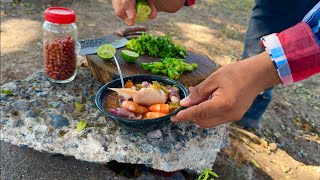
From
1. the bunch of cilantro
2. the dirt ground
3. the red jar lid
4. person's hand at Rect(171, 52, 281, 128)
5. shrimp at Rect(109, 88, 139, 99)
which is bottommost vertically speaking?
the dirt ground

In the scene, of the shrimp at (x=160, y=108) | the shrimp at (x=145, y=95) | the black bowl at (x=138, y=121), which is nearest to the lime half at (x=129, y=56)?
the black bowl at (x=138, y=121)

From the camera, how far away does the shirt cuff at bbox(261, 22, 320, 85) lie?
4.91ft

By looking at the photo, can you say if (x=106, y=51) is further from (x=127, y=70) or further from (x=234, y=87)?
(x=234, y=87)

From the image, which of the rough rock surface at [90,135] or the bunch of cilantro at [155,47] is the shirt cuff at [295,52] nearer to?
the rough rock surface at [90,135]

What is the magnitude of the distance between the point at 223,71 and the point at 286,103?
2.38 metres

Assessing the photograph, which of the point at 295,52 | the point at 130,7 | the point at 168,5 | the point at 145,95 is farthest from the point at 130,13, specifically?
the point at 295,52

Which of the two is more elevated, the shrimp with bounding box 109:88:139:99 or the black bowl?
the shrimp with bounding box 109:88:139:99

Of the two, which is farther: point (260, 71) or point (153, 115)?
point (153, 115)

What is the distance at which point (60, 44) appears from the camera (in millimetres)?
A: 2299

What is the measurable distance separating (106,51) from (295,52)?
1.24m

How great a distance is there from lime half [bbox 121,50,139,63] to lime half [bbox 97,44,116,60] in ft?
0.21

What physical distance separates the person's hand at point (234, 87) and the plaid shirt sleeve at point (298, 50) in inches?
1.7

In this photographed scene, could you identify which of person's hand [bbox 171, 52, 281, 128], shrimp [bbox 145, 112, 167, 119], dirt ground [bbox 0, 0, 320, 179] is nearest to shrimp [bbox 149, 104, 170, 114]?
shrimp [bbox 145, 112, 167, 119]

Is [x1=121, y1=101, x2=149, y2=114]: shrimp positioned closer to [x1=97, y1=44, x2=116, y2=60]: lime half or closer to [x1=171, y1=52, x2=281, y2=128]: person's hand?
[x1=171, y1=52, x2=281, y2=128]: person's hand
